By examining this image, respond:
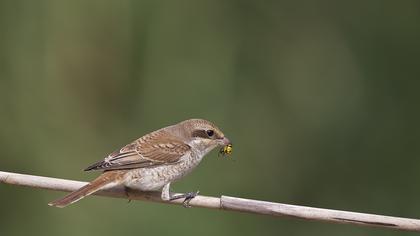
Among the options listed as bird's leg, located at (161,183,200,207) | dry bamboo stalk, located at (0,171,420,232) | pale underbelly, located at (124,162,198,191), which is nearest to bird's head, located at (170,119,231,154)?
pale underbelly, located at (124,162,198,191)

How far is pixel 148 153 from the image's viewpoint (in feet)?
11.8

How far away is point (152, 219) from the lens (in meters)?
4.84

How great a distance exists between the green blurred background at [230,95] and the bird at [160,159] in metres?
1.22

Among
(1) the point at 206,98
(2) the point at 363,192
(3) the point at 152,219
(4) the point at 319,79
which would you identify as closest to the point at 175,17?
(1) the point at 206,98

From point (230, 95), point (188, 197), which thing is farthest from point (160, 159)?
point (230, 95)

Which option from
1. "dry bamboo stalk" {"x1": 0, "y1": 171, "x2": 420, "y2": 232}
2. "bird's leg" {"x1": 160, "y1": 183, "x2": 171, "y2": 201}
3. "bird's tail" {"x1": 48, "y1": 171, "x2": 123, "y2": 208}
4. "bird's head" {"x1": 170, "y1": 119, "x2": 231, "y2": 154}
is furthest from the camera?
"bird's head" {"x1": 170, "y1": 119, "x2": 231, "y2": 154}

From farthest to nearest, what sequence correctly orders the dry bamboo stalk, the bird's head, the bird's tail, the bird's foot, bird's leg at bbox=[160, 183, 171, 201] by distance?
the bird's head
bird's leg at bbox=[160, 183, 171, 201]
the bird's foot
the bird's tail
the dry bamboo stalk

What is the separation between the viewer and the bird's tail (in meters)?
2.99

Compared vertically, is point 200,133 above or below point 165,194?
above

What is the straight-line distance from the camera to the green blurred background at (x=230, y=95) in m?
5.10

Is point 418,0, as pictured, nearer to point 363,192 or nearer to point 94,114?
point 363,192

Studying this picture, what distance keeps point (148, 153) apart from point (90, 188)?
0.55 m

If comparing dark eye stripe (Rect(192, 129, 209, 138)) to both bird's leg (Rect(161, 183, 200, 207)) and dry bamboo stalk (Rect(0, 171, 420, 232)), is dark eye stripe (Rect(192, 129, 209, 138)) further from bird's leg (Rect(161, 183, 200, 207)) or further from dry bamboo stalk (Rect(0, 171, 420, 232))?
dry bamboo stalk (Rect(0, 171, 420, 232))

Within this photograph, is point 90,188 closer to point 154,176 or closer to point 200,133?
point 154,176
